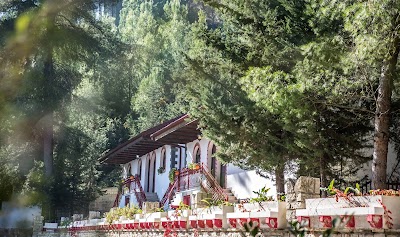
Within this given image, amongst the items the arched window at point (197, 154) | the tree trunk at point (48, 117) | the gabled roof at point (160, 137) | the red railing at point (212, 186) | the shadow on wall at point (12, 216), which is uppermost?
the tree trunk at point (48, 117)

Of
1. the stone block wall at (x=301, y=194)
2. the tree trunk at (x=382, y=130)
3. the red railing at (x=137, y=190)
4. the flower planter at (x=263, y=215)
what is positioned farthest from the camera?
the red railing at (x=137, y=190)

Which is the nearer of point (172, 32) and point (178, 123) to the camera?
point (178, 123)

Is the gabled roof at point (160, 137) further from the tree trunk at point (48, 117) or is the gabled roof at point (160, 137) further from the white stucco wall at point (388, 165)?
the white stucco wall at point (388, 165)

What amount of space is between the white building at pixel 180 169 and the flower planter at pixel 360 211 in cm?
609

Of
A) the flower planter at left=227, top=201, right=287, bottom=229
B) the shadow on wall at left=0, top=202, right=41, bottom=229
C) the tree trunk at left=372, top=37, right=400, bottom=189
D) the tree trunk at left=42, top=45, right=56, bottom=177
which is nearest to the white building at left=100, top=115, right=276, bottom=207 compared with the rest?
the flower planter at left=227, top=201, right=287, bottom=229

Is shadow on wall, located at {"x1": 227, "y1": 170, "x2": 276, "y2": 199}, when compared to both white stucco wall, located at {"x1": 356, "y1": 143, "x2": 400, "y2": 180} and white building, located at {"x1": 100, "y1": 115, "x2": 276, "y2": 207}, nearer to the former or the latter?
white building, located at {"x1": 100, "y1": 115, "x2": 276, "y2": 207}

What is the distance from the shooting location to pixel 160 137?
2386 cm

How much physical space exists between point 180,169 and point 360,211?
19.3m

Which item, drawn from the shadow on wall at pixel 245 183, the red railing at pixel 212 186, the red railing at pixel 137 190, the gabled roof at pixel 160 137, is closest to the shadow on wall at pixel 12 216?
the red railing at pixel 137 190

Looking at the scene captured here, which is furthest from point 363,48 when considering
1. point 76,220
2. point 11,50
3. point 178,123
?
point 76,220

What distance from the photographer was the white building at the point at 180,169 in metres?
20.7

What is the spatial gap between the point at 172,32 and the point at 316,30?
44491 millimetres

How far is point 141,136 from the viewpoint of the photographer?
25953 millimetres

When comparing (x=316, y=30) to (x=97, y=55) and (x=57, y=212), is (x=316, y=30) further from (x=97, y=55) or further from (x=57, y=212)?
(x=57, y=212)
